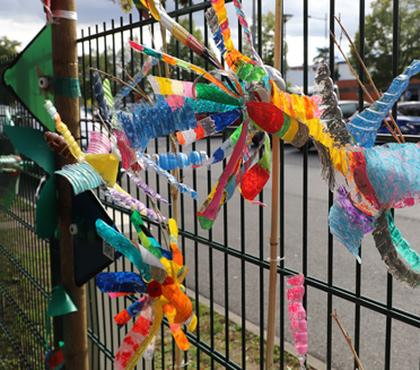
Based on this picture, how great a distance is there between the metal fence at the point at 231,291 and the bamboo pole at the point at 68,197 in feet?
0.50

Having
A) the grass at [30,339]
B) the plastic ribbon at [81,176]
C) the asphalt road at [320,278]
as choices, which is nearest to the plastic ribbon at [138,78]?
the plastic ribbon at [81,176]

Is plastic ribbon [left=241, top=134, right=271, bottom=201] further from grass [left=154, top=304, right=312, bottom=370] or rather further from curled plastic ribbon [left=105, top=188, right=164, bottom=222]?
grass [left=154, top=304, right=312, bottom=370]

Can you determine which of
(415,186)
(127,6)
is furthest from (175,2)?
(415,186)

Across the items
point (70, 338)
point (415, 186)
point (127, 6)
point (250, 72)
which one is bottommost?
point (70, 338)

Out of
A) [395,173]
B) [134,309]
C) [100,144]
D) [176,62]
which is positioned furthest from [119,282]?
[395,173]

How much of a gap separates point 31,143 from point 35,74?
203mm

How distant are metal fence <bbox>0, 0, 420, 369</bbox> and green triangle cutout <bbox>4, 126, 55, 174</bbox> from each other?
0.27 metres

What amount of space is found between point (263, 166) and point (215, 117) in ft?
0.33

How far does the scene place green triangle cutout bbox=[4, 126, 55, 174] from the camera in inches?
47.9

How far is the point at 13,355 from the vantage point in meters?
2.97

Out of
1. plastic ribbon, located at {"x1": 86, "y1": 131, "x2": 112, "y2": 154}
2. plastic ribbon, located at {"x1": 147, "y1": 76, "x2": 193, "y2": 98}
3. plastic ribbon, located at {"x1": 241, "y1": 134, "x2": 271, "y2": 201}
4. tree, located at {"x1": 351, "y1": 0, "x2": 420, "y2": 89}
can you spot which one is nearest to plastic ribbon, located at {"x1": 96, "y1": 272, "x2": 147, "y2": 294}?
plastic ribbon, located at {"x1": 86, "y1": 131, "x2": 112, "y2": 154}

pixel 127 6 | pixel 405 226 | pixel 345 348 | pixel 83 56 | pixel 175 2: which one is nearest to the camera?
pixel 127 6

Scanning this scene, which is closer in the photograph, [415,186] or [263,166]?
[415,186]

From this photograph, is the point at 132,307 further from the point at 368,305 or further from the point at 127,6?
the point at 127,6
